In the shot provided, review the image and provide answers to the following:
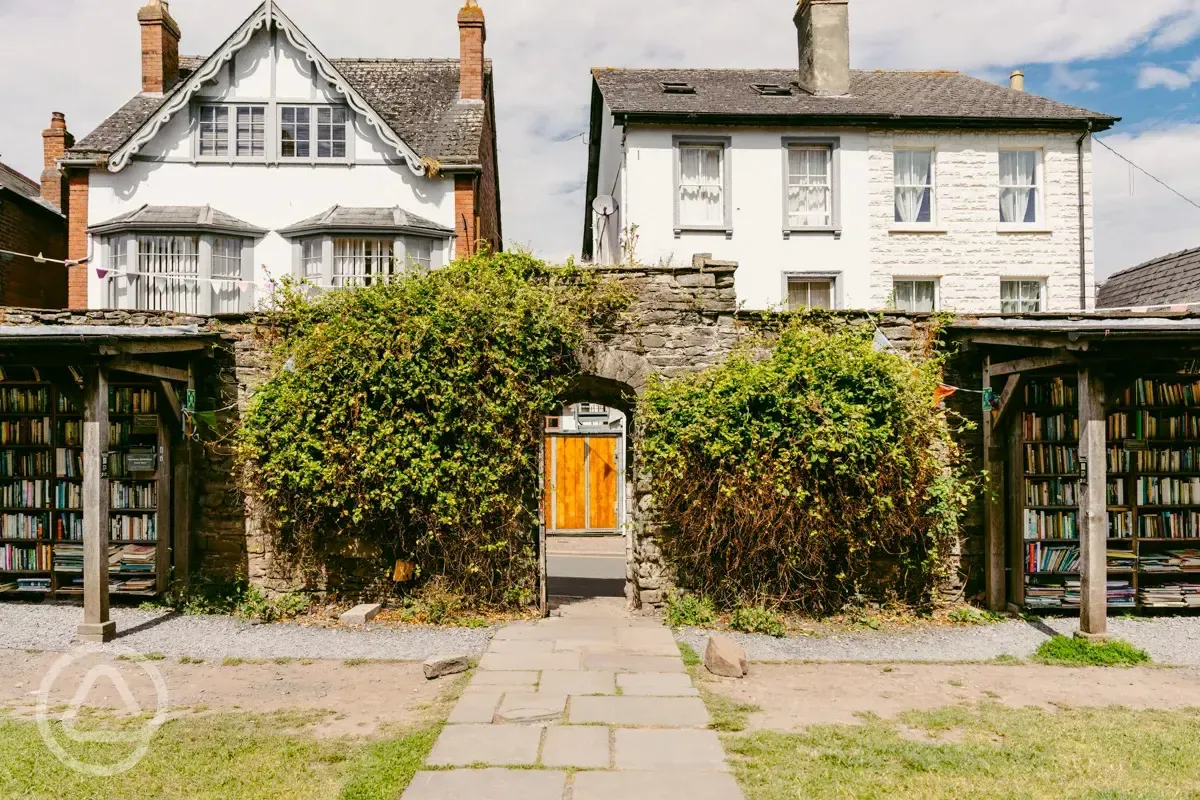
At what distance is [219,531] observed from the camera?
9.17 meters

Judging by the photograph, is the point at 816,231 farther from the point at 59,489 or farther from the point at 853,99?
the point at 59,489

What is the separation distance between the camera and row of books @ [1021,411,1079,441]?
8.88m

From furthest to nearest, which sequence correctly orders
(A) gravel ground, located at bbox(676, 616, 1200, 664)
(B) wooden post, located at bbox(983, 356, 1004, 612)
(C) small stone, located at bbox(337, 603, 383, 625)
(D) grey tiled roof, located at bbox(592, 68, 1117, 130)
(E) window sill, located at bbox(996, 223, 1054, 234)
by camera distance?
(E) window sill, located at bbox(996, 223, 1054, 234) → (D) grey tiled roof, located at bbox(592, 68, 1117, 130) → (B) wooden post, located at bbox(983, 356, 1004, 612) → (C) small stone, located at bbox(337, 603, 383, 625) → (A) gravel ground, located at bbox(676, 616, 1200, 664)

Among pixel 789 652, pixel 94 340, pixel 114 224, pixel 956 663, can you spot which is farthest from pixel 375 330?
pixel 114 224

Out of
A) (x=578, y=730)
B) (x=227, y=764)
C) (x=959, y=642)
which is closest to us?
(x=227, y=764)

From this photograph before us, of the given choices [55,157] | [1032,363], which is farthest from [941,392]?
[55,157]

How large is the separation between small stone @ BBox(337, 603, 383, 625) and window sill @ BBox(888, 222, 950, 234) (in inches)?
510

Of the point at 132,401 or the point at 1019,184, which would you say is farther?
the point at 1019,184

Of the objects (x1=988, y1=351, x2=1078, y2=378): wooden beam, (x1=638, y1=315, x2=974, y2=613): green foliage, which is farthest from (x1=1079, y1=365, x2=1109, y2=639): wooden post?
(x1=638, y1=315, x2=974, y2=613): green foliage

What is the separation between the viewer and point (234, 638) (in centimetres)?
783

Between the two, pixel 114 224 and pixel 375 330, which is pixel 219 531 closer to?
pixel 375 330

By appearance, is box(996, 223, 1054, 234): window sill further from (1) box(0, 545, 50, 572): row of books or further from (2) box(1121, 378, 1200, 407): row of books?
(1) box(0, 545, 50, 572): row of books

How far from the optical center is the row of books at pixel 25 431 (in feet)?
30.8

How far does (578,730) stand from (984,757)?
97.0 inches
